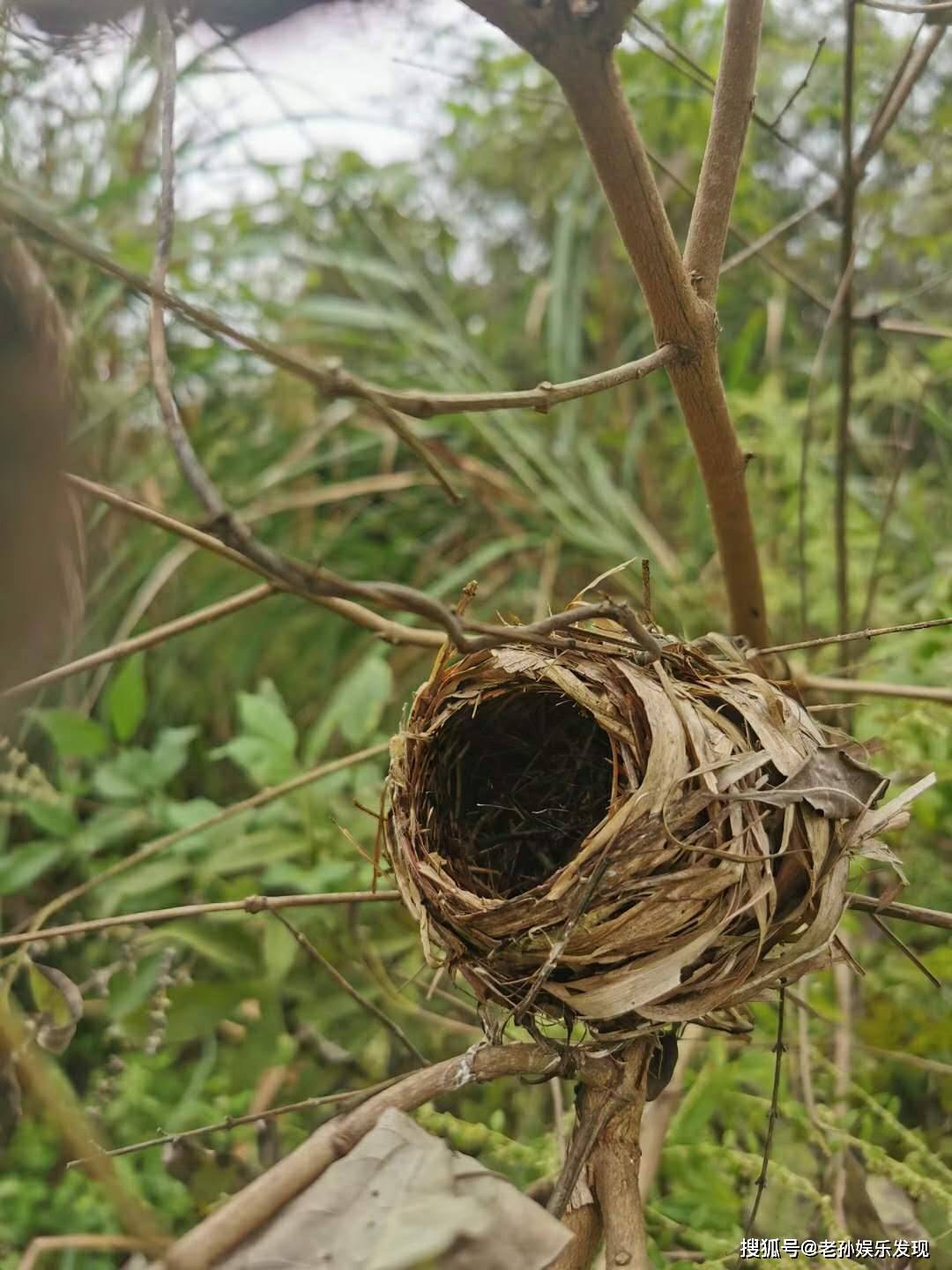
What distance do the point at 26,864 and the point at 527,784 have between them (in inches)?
20.0

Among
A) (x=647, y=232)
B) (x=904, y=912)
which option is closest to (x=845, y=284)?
(x=647, y=232)

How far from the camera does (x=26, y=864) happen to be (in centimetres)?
86

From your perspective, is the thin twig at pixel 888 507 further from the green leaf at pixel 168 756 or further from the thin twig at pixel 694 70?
the green leaf at pixel 168 756

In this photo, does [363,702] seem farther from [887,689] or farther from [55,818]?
[887,689]

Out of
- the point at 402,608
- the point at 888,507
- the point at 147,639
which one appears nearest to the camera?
the point at 402,608

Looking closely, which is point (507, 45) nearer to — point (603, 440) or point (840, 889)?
point (603, 440)

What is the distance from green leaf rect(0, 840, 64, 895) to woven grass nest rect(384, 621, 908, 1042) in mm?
521

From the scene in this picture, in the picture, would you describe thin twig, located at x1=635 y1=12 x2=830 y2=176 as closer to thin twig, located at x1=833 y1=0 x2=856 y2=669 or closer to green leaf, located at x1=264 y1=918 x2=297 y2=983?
thin twig, located at x1=833 y1=0 x2=856 y2=669

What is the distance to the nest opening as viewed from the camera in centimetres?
57

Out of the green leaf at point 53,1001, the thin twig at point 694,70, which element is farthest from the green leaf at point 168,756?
the thin twig at point 694,70

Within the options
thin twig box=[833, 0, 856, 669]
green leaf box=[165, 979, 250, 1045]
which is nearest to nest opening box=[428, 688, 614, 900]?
thin twig box=[833, 0, 856, 669]

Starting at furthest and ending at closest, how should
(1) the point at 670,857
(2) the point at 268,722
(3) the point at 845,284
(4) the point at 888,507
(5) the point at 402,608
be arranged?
(2) the point at 268,722 → (4) the point at 888,507 → (3) the point at 845,284 → (1) the point at 670,857 → (5) the point at 402,608

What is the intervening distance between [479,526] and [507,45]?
25.1 inches

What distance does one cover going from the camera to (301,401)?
1.60m
